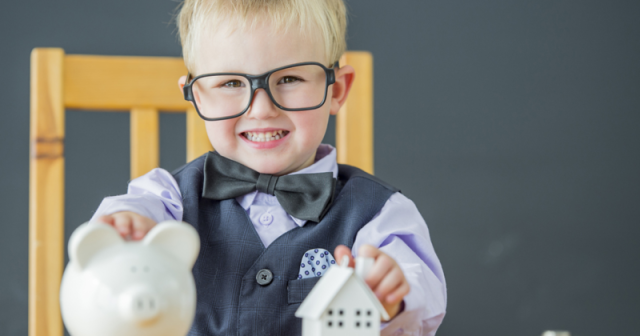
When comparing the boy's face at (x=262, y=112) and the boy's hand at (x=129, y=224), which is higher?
the boy's face at (x=262, y=112)

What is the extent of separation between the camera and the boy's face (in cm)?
76

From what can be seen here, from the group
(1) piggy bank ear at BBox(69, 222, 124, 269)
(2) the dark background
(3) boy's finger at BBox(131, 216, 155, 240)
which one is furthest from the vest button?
(2) the dark background

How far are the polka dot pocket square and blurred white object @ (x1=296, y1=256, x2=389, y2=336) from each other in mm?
276

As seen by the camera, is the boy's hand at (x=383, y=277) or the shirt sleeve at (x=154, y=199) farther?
the shirt sleeve at (x=154, y=199)

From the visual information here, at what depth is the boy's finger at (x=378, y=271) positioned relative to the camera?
1.61ft

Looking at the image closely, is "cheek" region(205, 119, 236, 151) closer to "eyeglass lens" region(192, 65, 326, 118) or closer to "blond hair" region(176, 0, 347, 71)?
"eyeglass lens" region(192, 65, 326, 118)

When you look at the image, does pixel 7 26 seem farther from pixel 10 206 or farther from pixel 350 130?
pixel 350 130

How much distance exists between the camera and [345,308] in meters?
0.45

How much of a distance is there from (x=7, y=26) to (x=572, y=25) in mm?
1476

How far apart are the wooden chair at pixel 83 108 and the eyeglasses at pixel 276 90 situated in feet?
0.72

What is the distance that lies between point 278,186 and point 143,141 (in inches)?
12.8

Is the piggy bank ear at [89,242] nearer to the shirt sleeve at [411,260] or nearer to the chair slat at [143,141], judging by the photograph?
the shirt sleeve at [411,260]

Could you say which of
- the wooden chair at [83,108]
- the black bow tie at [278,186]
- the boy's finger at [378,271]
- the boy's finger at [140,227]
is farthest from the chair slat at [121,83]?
the boy's finger at [378,271]

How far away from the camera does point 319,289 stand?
46 centimetres
